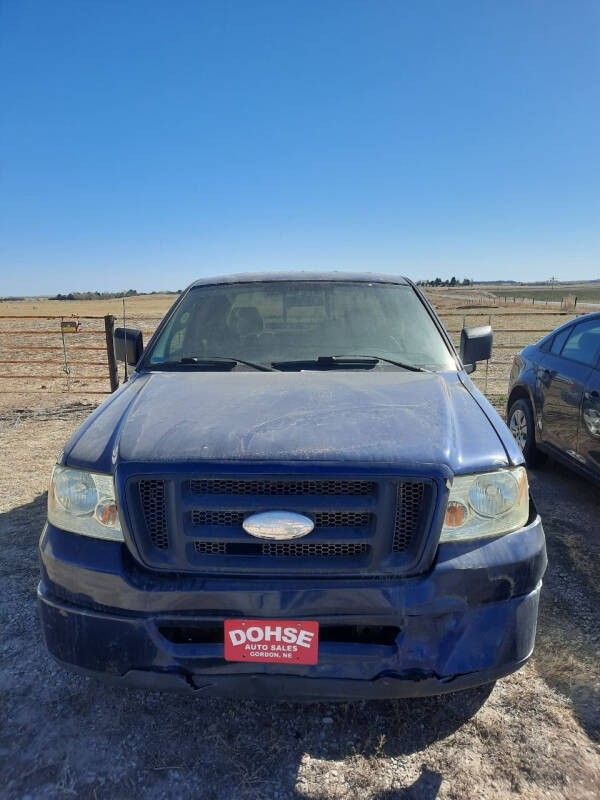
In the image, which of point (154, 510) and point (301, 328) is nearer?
point (154, 510)

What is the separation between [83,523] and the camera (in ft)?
6.53

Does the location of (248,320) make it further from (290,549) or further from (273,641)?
(273,641)

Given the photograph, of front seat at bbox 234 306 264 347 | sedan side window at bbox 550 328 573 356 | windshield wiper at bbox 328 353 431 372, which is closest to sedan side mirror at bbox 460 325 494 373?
windshield wiper at bbox 328 353 431 372

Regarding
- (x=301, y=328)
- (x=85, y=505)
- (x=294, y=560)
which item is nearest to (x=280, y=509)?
(x=294, y=560)

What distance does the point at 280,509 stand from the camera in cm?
185

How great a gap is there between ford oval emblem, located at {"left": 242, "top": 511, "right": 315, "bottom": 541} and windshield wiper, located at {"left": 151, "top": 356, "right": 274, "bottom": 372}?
1.29 m

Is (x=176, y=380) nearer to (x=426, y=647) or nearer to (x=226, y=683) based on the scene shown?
(x=226, y=683)

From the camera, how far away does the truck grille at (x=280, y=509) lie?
72.5 inches

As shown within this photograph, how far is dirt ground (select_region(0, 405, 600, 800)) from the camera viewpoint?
6.39 feet

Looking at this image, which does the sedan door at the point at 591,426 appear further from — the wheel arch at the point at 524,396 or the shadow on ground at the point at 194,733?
the shadow on ground at the point at 194,733

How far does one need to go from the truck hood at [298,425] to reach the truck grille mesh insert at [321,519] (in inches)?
7.4

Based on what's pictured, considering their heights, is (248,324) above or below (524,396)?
above

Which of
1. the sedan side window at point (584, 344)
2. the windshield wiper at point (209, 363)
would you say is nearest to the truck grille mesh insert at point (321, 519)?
the windshield wiper at point (209, 363)

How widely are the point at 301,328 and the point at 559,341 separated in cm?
289
